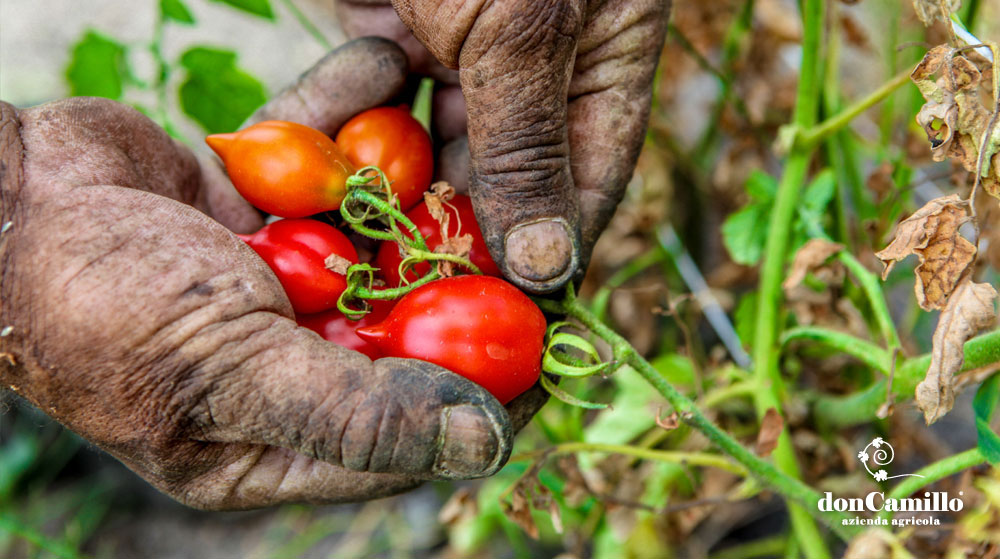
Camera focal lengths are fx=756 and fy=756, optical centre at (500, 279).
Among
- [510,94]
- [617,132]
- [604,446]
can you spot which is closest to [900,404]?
[604,446]

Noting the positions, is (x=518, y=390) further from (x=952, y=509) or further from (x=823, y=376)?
(x=823, y=376)

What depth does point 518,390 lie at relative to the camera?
1010 mm

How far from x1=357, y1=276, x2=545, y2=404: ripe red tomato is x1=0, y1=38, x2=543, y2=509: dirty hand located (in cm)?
6

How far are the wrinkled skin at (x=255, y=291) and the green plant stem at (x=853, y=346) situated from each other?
42cm

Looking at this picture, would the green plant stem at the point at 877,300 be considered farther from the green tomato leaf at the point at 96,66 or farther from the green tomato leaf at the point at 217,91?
the green tomato leaf at the point at 96,66

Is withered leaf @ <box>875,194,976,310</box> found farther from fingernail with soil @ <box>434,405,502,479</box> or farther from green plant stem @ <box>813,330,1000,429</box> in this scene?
fingernail with soil @ <box>434,405,502,479</box>

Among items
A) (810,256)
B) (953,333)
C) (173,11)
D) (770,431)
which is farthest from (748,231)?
(173,11)

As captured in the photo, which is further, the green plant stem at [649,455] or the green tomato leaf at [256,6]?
the green tomato leaf at [256,6]

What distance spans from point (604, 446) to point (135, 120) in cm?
91

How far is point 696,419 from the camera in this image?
1037 millimetres

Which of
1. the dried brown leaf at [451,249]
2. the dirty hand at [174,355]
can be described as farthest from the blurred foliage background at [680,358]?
the dried brown leaf at [451,249]

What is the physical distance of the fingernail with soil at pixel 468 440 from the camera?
0.87 metres

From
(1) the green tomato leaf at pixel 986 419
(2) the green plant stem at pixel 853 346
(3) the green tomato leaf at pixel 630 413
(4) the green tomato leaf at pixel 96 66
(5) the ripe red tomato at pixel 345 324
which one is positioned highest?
(4) the green tomato leaf at pixel 96 66

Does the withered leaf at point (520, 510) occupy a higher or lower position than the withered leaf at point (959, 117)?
lower
